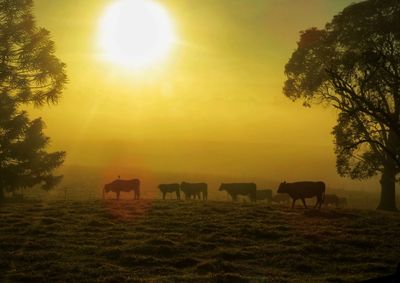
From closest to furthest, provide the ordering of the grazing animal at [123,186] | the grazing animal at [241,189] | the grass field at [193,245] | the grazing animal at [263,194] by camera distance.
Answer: the grass field at [193,245] < the grazing animal at [123,186] < the grazing animal at [241,189] < the grazing animal at [263,194]

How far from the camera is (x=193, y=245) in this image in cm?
2072

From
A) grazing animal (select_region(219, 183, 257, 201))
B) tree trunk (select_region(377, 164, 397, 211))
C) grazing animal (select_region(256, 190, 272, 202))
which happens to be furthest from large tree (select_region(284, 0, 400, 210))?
grazing animal (select_region(256, 190, 272, 202))

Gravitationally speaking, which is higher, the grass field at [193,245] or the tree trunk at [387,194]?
the tree trunk at [387,194]

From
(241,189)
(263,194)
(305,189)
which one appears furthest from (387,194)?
(263,194)

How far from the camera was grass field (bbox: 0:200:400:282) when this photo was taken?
53.6ft

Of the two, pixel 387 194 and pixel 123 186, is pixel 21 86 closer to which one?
pixel 123 186

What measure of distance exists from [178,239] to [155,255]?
288 centimetres

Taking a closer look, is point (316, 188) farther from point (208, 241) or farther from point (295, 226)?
point (208, 241)

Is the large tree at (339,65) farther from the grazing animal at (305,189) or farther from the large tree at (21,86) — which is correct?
the large tree at (21,86)

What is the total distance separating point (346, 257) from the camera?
18844 millimetres

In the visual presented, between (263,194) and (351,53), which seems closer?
(351,53)

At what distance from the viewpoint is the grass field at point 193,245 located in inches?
643

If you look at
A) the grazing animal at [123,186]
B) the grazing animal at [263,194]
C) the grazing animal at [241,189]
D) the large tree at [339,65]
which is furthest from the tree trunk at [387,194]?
the grazing animal at [263,194]

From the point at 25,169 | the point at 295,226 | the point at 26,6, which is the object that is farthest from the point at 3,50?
the point at 295,226
